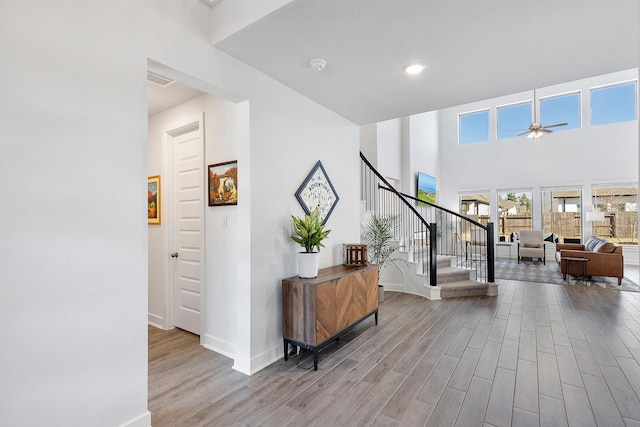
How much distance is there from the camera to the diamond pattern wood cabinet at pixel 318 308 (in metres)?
2.65

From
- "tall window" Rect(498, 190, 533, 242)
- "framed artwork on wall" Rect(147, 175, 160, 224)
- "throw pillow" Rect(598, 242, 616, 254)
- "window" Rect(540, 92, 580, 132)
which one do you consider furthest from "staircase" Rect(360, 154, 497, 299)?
"window" Rect(540, 92, 580, 132)

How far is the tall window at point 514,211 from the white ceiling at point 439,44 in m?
7.51

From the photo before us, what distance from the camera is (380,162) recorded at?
679cm

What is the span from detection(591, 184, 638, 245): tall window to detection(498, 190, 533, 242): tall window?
4.99 ft

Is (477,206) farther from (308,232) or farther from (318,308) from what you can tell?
(318,308)

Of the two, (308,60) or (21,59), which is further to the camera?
(308,60)

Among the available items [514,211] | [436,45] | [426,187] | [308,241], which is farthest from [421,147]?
[308,241]

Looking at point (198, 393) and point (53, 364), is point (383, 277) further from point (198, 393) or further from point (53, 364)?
point (53, 364)

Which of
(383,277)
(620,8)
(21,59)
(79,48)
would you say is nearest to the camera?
(21,59)

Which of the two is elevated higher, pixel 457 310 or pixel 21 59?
pixel 21 59

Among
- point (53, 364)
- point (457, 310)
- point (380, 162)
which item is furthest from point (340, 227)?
point (380, 162)

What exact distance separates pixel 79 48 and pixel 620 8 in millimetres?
3274

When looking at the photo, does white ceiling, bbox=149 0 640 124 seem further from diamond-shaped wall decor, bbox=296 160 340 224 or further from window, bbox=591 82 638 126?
window, bbox=591 82 638 126

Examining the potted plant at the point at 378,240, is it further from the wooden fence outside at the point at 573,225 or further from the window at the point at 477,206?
the wooden fence outside at the point at 573,225
